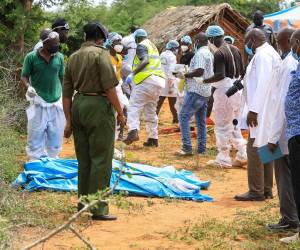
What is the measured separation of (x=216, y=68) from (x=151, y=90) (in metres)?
1.70

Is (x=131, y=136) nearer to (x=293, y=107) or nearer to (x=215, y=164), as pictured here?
(x=215, y=164)

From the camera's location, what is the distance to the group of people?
571 cm

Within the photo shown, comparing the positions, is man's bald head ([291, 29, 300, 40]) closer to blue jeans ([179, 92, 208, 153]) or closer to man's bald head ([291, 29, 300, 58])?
man's bald head ([291, 29, 300, 58])

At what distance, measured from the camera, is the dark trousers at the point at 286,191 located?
5895 millimetres

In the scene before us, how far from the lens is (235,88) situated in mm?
8938

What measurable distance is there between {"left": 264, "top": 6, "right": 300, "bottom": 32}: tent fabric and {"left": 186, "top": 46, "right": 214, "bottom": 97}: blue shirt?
23.3ft

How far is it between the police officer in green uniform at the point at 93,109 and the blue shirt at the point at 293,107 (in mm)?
1772

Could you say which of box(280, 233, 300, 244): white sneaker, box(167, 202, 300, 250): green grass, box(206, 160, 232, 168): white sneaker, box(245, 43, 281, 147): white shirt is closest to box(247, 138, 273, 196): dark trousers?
box(245, 43, 281, 147): white shirt

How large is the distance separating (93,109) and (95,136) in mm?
267

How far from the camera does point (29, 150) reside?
8.47 metres

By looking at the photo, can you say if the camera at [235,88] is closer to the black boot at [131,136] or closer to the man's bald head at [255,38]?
the man's bald head at [255,38]

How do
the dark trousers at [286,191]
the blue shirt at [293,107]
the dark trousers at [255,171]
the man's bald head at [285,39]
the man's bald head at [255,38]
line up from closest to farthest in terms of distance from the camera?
the blue shirt at [293,107] → the dark trousers at [286,191] → the man's bald head at [285,39] → the man's bald head at [255,38] → the dark trousers at [255,171]

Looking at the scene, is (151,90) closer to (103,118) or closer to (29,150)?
(29,150)

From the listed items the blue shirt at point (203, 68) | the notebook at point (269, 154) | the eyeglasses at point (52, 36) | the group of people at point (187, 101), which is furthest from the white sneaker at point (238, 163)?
the notebook at point (269, 154)
